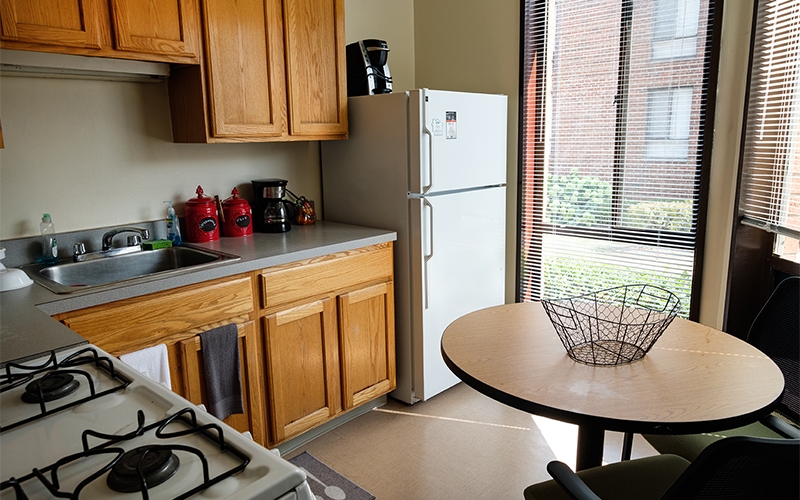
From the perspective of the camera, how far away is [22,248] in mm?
2199

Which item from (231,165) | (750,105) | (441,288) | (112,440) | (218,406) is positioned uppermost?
(750,105)

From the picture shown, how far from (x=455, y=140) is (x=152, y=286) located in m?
1.60

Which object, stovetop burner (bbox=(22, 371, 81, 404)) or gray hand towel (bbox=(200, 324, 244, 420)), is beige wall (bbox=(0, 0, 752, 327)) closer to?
gray hand towel (bbox=(200, 324, 244, 420))

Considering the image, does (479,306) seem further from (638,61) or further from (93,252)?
(93,252)

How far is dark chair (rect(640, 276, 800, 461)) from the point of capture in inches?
64.1

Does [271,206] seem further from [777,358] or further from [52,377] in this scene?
[777,358]

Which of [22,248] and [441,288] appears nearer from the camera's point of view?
[22,248]

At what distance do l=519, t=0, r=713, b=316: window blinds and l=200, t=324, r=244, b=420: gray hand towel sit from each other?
74.1 inches

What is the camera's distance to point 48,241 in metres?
2.23

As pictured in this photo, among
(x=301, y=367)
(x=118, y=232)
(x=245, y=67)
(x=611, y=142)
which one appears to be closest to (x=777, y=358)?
(x=611, y=142)

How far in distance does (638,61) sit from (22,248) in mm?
2875

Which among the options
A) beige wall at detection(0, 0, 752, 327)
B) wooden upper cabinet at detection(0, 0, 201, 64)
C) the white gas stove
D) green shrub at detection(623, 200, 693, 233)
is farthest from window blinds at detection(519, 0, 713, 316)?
the white gas stove

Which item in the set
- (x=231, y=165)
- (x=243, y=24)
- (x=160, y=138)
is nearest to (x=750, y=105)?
(x=243, y=24)

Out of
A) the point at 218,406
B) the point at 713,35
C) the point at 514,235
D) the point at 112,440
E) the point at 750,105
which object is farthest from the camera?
the point at 514,235
